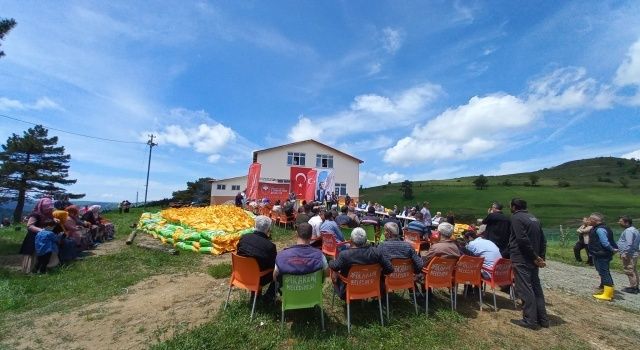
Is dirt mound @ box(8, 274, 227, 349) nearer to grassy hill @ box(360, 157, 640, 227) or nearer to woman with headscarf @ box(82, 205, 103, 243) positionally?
woman with headscarf @ box(82, 205, 103, 243)

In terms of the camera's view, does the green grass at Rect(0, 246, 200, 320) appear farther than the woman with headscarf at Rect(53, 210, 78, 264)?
No

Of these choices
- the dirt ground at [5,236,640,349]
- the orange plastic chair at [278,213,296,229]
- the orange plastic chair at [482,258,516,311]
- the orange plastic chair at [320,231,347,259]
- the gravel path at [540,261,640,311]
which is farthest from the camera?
the orange plastic chair at [278,213,296,229]

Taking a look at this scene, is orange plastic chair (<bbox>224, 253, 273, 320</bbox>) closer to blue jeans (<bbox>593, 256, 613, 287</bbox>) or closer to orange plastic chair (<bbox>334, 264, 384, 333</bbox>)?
orange plastic chair (<bbox>334, 264, 384, 333</bbox>)

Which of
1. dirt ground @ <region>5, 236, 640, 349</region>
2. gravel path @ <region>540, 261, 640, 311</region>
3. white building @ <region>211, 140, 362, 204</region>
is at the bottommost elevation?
gravel path @ <region>540, 261, 640, 311</region>

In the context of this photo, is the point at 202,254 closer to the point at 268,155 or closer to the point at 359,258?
the point at 359,258

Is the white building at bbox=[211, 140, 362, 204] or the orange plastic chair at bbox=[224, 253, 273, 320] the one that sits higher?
the white building at bbox=[211, 140, 362, 204]

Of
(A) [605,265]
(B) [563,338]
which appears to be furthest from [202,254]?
(A) [605,265]

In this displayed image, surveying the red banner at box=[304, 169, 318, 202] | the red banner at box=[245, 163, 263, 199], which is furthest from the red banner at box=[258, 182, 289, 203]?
the red banner at box=[304, 169, 318, 202]

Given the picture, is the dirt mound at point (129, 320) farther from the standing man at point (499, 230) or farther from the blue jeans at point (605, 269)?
the blue jeans at point (605, 269)

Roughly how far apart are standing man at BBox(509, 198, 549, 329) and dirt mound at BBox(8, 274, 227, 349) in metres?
4.93

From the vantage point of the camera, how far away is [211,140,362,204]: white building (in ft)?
130

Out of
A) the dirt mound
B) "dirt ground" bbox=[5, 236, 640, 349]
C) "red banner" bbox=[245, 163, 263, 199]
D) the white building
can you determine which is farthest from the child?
the white building

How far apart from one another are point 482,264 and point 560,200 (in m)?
69.7

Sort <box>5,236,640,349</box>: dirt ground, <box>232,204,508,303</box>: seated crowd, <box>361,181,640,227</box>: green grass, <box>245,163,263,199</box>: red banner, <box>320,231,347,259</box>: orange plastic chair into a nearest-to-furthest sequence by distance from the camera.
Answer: <box>5,236,640,349</box>: dirt ground → <box>232,204,508,303</box>: seated crowd → <box>320,231,347,259</box>: orange plastic chair → <box>245,163,263,199</box>: red banner → <box>361,181,640,227</box>: green grass
